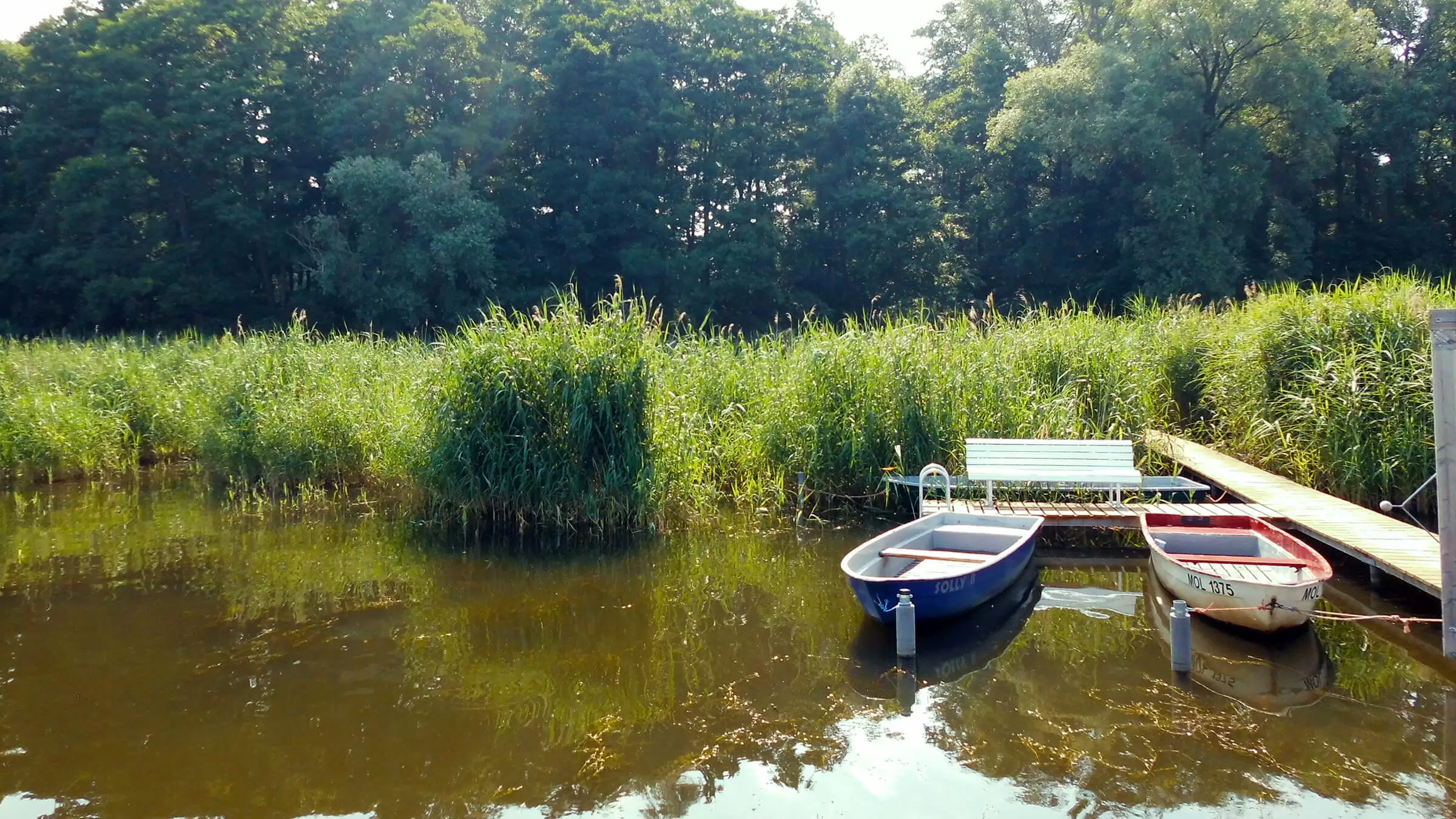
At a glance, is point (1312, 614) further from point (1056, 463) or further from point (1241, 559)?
point (1056, 463)

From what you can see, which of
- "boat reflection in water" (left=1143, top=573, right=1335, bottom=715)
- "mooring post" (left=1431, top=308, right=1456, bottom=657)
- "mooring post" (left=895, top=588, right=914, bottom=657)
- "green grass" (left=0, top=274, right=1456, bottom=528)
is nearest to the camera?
"mooring post" (left=1431, top=308, right=1456, bottom=657)

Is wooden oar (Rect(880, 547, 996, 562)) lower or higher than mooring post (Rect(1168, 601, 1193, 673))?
higher

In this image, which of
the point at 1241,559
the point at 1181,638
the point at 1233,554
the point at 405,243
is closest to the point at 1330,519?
the point at 1233,554

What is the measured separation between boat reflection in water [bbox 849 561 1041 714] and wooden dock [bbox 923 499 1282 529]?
1.49m

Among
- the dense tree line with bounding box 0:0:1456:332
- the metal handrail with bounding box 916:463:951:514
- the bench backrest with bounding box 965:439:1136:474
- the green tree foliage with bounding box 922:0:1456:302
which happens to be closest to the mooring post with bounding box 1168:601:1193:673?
the metal handrail with bounding box 916:463:951:514

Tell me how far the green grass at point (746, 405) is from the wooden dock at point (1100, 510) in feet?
3.47

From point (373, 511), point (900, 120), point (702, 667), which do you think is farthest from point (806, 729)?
point (900, 120)

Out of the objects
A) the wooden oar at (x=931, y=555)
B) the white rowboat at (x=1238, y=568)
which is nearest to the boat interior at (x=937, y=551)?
the wooden oar at (x=931, y=555)

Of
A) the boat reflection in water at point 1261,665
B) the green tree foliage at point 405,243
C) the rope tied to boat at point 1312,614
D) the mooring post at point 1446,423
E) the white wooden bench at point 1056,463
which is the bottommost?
the boat reflection in water at point 1261,665

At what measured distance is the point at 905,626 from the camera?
6.25 metres

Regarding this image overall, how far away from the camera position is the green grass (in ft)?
32.4

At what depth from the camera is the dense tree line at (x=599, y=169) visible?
29625 millimetres

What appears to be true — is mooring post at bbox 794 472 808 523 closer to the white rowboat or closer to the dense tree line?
the white rowboat

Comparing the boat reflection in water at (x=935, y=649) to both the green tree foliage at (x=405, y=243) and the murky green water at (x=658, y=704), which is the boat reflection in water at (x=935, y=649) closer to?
the murky green water at (x=658, y=704)
